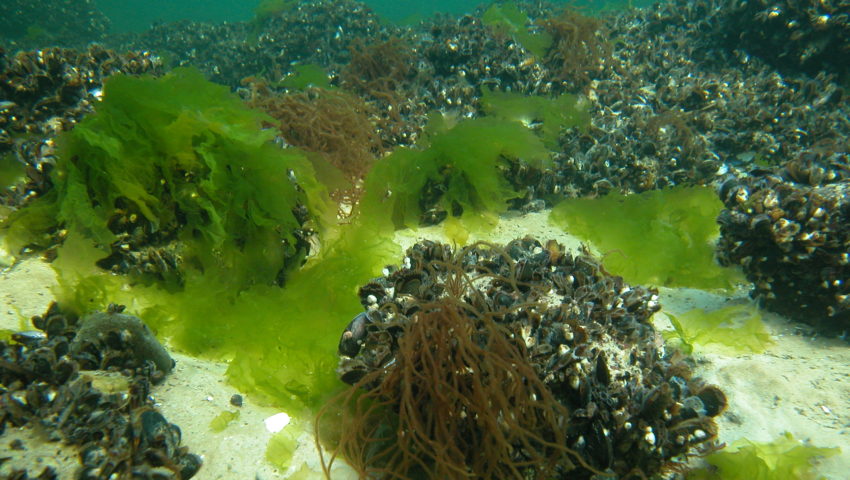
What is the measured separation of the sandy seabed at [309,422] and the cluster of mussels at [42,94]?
1851 millimetres

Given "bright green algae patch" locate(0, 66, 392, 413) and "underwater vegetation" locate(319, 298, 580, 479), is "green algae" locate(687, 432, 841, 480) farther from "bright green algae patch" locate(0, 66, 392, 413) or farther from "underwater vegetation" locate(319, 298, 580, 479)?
"bright green algae patch" locate(0, 66, 392, 413)

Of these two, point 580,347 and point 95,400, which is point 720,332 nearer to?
point 580,347

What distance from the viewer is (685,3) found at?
34.1 ft

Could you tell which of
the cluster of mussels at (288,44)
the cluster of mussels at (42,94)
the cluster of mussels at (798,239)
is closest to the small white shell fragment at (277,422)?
the cluster of mussels at (42,94)

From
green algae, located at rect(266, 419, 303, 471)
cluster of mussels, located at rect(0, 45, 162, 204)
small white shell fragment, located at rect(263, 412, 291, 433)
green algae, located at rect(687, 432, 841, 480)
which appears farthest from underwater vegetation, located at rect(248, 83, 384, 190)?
green algae, located at rect(687, 432, 841, 480)

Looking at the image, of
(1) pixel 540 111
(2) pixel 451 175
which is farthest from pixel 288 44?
(2) pixel 451 175

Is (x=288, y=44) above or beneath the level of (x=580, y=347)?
above

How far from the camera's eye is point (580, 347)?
2.55 meters

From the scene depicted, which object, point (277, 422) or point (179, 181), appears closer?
point (277, 422)

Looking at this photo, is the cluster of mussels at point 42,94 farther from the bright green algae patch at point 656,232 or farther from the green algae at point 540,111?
the bright green algae patch at point 656,232

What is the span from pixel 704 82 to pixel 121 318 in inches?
384

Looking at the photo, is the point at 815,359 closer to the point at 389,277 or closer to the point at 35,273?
the point at 389,277

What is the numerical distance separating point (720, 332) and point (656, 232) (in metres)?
1.53

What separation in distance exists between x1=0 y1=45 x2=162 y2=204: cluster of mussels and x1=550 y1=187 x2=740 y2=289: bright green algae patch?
5.98 meters
